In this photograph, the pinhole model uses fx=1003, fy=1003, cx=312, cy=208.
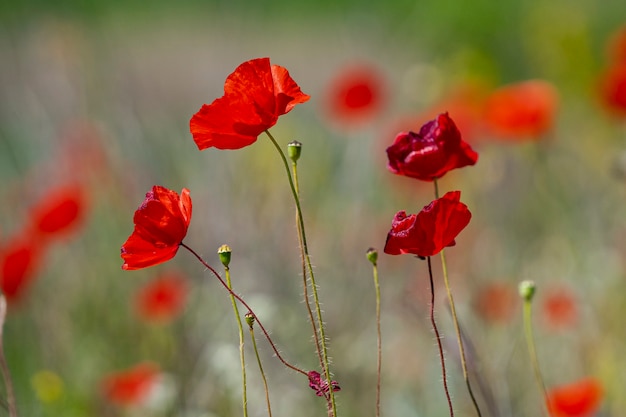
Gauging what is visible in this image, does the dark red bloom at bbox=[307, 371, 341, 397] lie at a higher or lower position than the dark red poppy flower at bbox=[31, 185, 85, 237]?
lower

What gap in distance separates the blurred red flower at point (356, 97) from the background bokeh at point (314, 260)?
0.04m

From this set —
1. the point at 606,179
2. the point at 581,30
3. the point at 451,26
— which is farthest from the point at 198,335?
the point at 451,26

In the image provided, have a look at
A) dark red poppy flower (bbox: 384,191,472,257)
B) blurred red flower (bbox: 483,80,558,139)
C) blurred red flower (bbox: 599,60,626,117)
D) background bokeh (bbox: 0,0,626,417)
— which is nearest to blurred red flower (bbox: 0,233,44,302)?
background bokeh (bbox: 0,0,626,417)

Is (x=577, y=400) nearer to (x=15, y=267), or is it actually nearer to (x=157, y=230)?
(x=157, y=230)

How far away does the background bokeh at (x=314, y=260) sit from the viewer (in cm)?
253

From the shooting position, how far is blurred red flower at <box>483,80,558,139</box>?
2902 mm

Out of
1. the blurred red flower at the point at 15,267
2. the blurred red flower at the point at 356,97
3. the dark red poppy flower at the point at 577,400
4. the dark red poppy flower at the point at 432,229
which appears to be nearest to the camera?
the dark red poppy flower at the point at 432,229

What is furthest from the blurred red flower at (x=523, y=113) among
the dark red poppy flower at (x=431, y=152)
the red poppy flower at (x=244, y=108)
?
the red poppy flower at (x=244, y=108)

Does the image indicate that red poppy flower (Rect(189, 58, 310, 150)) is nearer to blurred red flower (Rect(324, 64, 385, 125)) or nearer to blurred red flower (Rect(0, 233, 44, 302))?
blurred red flower (Rect(0, 233, 44, 302))

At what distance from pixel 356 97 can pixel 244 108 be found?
7.02ft

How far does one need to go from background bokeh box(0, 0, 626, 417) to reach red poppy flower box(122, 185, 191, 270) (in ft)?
1.95

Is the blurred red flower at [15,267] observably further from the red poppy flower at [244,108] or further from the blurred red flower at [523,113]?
the blurred red flower at [523,113]

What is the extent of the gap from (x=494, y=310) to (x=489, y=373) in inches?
14.5

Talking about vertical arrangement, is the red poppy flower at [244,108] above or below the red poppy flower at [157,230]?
above
